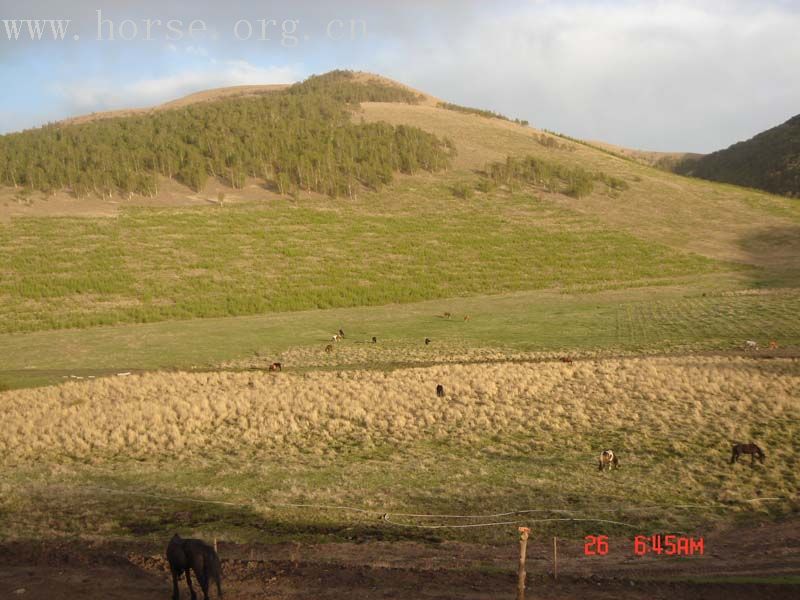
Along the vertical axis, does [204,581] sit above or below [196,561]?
below

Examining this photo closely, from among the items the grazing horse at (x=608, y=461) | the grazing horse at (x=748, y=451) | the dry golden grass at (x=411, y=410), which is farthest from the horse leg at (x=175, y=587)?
the grazing horse at (x=748, y=451)

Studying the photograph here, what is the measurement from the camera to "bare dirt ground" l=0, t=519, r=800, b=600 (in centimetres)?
1059

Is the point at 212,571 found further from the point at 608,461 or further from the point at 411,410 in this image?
the point at 411,410

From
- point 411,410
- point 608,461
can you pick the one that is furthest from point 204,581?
point 411,410

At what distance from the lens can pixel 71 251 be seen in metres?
73.3

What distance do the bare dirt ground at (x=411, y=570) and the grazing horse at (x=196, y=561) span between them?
32.9 inches

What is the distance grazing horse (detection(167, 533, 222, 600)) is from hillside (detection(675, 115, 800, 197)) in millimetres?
145403

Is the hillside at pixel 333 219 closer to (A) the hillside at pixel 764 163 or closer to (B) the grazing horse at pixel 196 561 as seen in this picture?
(A) the hillside at pixel 764 163

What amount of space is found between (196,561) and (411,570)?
377 cm

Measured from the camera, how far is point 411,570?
11.5m

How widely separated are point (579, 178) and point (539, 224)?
1986 cm

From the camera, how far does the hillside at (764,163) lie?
140125mm

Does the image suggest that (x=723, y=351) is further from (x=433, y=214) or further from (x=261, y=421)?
(x=433, y=214)

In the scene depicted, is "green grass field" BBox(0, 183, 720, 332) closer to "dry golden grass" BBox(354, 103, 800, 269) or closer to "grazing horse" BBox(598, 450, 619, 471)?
"dry golden grass" BBox(354, 103, 800, 269)
